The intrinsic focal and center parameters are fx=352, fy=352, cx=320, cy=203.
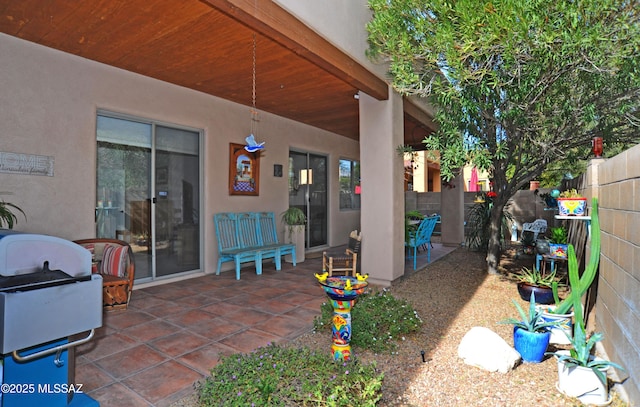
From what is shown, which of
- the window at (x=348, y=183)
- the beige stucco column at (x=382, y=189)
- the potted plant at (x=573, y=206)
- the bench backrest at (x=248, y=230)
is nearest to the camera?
the potted plant at (x=573, y=206)

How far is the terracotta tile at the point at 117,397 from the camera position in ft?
6.74

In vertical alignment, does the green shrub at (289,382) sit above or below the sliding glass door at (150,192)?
below

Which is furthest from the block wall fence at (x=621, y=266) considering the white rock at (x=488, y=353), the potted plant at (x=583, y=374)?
the white rock at (x=488, y=353)

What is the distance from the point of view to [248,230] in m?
5.92

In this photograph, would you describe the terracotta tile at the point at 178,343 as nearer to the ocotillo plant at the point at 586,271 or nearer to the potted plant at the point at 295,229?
the ocotillo plant at the point at 586,271

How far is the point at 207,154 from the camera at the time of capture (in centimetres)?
539

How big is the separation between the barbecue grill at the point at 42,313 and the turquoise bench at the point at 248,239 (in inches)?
133

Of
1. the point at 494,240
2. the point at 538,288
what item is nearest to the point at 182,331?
the point at 538,288

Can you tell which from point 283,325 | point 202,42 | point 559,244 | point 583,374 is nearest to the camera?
point 583,374

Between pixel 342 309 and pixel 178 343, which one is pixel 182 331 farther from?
pixel 342 309

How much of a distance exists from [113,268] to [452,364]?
352 cm

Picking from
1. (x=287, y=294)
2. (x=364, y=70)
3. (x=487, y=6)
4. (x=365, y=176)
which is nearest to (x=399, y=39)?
(x=364, y=70)

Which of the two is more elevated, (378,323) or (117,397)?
(378,323)

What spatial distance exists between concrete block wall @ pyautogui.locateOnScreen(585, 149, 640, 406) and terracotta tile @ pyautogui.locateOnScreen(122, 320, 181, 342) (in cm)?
328
